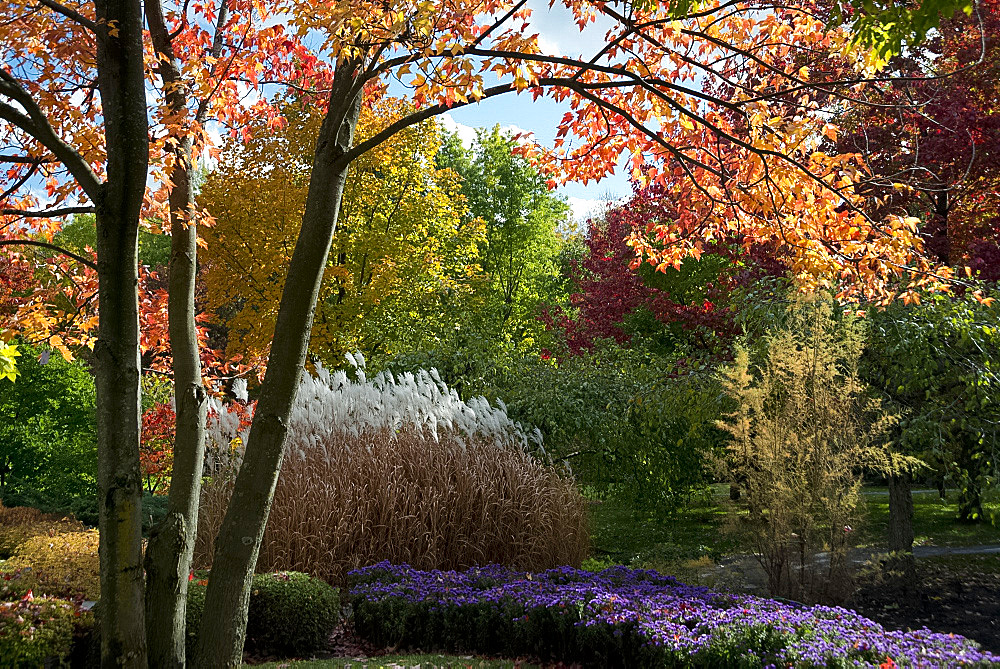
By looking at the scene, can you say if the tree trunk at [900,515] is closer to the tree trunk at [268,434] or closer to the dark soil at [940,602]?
the dark soil at [940,602]

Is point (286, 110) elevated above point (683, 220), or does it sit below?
above

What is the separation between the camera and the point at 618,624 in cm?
426

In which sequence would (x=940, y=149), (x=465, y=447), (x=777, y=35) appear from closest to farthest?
(x=777, y=35) < (x=465, y=447) < (x=940, y=149)

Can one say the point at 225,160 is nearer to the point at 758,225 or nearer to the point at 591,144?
the point at 591,144

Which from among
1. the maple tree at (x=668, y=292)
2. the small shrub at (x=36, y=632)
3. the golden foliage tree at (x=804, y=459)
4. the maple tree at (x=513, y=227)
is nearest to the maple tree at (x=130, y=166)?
the small shrub at (x=36, y=632)

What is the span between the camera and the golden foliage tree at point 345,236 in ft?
40.8

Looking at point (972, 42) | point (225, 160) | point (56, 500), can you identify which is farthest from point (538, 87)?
point (225, 160)

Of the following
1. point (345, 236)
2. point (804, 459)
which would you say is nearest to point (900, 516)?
point (804, 459)

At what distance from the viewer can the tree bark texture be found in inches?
142

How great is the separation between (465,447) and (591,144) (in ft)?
10.2

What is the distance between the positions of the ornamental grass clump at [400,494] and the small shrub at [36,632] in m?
1.65

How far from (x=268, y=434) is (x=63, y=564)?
2959 millimetres

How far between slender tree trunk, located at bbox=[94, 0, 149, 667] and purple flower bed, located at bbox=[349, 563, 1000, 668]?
1.98m

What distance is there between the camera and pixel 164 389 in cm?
1277
